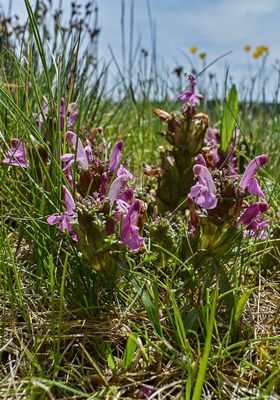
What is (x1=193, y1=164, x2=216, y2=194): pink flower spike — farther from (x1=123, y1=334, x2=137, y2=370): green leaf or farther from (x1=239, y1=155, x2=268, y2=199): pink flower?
(x1=123, y1=334, x2=137, y2=370): green leaf

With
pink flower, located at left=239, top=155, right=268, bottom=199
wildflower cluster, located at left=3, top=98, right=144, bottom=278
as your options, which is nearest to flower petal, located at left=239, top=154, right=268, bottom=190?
pink flower, located at left=239, top=155, right=268, bottom=199

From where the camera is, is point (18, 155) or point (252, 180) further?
point (18, 155)

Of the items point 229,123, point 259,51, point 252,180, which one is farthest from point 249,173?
point 259,51

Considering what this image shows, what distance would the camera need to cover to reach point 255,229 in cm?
142

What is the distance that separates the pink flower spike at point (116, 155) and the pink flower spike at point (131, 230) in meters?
0.20

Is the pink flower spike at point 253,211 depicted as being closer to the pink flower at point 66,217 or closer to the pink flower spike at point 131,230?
the pink flower spike at point 131,230

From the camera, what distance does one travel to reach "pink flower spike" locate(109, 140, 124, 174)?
1.39 metres

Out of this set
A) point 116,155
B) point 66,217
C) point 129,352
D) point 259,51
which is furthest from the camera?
point 259,51

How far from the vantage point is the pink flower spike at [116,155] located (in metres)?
1.39

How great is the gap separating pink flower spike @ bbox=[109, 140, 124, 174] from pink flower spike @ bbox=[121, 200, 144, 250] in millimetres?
203

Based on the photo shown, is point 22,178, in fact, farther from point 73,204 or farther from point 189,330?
point 189,330

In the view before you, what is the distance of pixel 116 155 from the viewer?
4.64 ft

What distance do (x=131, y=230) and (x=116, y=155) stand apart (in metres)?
0.25

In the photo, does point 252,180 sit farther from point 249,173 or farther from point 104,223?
point 104,223
